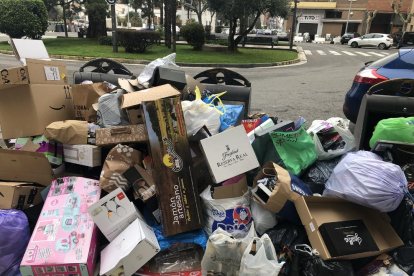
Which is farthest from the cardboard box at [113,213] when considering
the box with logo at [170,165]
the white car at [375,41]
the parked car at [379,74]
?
the white car at [375,41]

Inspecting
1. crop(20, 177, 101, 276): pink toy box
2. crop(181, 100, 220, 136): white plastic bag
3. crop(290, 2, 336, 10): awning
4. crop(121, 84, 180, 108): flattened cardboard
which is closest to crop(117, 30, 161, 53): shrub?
crop(121, 84, 180, 108): flattened cardboard

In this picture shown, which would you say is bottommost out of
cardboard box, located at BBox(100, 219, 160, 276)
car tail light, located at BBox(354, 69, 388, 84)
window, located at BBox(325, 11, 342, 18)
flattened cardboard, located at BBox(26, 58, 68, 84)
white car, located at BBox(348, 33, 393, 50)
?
white car, located at BBox(348, 33, 393, 50)

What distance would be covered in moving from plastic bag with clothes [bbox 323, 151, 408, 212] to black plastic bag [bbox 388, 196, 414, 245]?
81 mm

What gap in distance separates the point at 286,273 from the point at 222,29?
148ft

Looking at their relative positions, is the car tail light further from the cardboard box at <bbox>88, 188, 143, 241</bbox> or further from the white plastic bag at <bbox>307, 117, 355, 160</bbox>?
the cardboard box at <bbox>88, 188, 143, 241</bbox>

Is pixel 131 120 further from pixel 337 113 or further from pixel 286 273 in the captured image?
pixel 337 113

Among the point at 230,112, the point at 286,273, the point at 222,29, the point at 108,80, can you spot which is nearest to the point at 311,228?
the point at 286,273

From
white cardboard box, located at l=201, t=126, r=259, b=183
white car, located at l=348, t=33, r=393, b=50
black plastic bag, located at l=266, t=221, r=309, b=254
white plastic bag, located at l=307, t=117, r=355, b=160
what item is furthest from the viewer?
white car, located at l=348, t=33, r=393, b=50

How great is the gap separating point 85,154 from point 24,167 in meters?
0.45

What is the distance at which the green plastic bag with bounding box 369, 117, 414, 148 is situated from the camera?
2564mm

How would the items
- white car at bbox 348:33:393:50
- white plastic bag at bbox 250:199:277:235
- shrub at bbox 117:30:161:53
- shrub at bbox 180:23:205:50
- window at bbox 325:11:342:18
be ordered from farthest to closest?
window at bbox 325:11:342:18
white car at bbox 348:33:393:50
shrub at bbox 180:23:205:50
shrub at bbox 117:30:161:53
white plastic bag at bbox 250:199:277:235

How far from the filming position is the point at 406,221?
7.27 ft

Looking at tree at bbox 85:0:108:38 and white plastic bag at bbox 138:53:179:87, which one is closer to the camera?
white plastic bag at bbox 138:53:179:87

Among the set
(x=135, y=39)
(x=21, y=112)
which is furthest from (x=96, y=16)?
(x=21, y=112)
